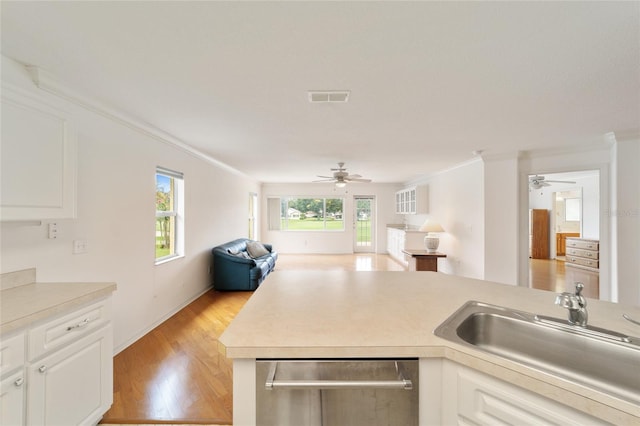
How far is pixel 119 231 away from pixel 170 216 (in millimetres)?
1160

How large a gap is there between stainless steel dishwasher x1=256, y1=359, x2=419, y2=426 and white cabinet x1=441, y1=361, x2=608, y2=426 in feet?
0.45

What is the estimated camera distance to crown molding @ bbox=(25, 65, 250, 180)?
184cm

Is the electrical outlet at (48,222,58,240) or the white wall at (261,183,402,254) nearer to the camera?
the electrical outlet at (48,222,58,240)

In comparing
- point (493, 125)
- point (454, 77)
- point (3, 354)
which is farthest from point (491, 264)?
point (3, 354)

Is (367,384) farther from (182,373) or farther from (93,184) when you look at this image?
(93,184)

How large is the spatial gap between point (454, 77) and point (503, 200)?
3267 millimetres

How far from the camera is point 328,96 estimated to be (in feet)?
6.98

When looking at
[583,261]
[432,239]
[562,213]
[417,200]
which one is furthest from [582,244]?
[432,239]

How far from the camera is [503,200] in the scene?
4.27 m

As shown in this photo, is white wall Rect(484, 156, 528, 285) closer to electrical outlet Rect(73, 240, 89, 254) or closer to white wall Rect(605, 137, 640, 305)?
white wall Rect(605, 137, 640, 305)

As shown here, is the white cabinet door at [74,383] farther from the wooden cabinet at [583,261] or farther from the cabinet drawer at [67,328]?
the wooden cabinet at [583,261]

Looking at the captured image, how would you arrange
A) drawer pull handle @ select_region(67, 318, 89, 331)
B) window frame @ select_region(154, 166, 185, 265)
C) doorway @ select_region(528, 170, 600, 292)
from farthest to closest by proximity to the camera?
doorway @ select_region(528, 170, 600, 292) < window frame @ select_region(154, 166, 185, 265) < drawer pull handle @ select_region(67, 318, 89, 331)

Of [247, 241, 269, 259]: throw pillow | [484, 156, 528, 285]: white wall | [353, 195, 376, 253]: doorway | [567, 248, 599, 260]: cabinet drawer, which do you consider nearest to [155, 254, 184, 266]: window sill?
[247, 241, 269, 259]: throw pillow

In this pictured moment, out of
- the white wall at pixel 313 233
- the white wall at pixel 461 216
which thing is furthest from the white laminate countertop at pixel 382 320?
the white wall at pixel 313 233
